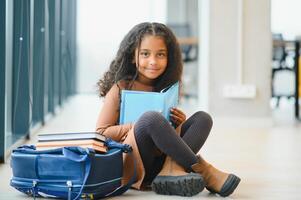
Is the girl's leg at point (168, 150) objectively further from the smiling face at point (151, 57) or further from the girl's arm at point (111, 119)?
the smiling face at point (151, 57)

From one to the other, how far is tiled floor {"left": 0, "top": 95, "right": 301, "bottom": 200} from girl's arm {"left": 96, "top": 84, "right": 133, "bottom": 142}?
209 millimetres

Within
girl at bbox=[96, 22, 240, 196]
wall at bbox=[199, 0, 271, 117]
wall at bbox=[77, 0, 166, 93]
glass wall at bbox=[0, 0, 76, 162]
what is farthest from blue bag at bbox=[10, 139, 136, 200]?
wall at bbox=[77, 0, 166, 93]

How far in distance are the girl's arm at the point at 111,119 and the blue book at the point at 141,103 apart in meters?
0.02

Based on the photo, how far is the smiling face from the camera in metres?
2.04

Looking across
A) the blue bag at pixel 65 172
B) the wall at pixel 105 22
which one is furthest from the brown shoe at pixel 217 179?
the wall at pixel 105 22

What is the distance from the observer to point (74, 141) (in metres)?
1.83

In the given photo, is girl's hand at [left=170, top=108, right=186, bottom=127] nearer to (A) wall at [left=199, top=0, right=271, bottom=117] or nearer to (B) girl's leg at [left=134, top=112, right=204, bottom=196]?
(B) girl's leg at [left=134, top=112, right=204, bottom=196]

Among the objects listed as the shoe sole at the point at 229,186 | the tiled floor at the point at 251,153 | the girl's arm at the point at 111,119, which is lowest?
the tiled floor at the point at 251,153

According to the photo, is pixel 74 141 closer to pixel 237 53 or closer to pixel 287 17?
pixel 237 53

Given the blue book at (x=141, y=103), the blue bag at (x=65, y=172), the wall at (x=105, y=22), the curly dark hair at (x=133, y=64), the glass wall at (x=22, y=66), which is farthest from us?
the wall at (x=105, y=22)

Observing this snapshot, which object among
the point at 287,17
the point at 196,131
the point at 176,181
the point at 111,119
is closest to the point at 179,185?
the point at 176,181

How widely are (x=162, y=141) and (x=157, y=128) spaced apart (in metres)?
0.05

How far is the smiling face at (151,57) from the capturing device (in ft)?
6.70

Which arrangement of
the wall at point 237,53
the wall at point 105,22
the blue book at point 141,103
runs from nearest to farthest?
the blue book at point 141,103
the wall at point 237,53
the wall at point 105,22
